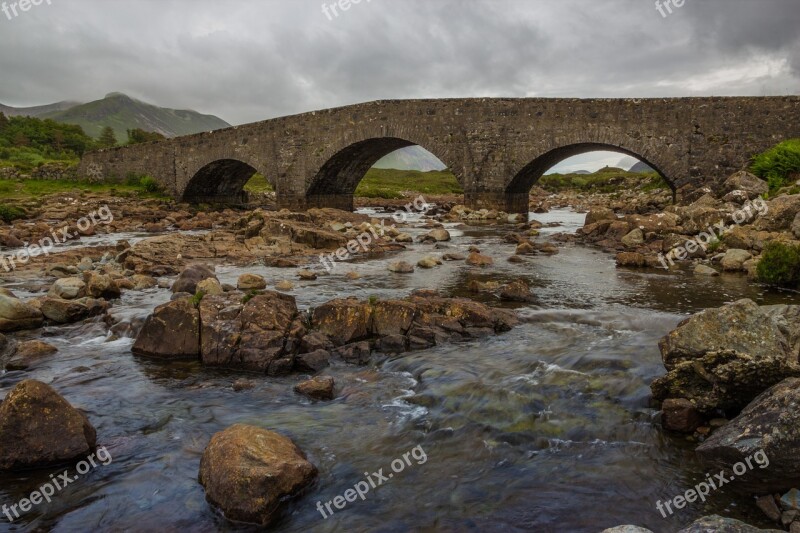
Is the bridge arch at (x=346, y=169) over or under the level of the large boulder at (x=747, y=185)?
over

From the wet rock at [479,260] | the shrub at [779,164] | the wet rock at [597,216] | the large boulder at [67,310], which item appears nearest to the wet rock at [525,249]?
the wet rock at [479,260]

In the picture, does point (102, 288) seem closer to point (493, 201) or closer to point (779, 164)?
point (493, 201)

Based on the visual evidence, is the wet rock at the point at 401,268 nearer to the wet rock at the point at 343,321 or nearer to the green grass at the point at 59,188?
the wet rock at the point at 343,321

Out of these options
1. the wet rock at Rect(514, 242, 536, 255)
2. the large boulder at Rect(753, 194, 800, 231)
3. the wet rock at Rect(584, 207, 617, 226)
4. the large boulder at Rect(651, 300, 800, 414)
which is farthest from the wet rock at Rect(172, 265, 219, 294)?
the wet rock at Rect(584, 207, 617, 226)

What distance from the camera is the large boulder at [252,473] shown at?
15.0 feet

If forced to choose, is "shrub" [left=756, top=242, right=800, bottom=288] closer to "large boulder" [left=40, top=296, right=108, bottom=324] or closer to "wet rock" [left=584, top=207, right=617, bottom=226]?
"wet rock" [left=584, top=207, right=617, bottom=226]

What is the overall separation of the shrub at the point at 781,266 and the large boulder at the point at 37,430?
43.5 feet

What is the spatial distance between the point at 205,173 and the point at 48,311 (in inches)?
1262

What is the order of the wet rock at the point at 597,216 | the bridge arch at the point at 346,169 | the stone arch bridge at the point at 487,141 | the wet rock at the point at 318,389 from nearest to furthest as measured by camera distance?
the wet rock at the point at 318,389 < the wet rock at the point at 597,216 < the stone arch bridge at the point at 487,141 < the bridge arch at the point at 346,169

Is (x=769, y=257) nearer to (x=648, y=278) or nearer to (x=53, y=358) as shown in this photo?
(x=648, y=278)

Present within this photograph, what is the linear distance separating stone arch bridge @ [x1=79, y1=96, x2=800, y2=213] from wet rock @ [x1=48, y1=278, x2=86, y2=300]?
65.2 feet

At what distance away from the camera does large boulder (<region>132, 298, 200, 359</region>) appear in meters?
8.51

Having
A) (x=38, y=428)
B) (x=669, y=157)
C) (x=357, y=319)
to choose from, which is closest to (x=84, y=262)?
(x=357, y=319)

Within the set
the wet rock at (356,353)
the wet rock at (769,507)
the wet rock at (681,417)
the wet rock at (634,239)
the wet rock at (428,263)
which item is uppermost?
the wet rock at (634,239)
